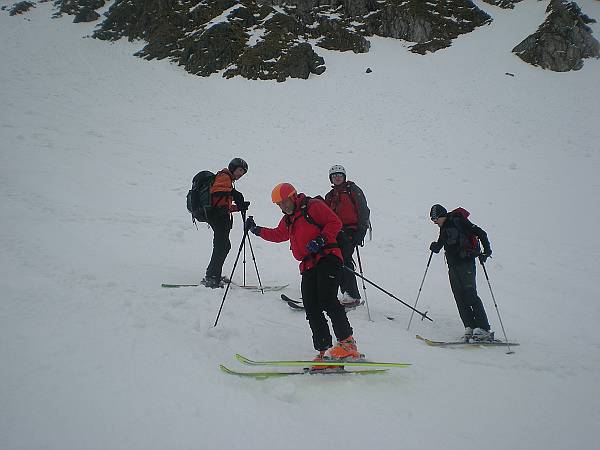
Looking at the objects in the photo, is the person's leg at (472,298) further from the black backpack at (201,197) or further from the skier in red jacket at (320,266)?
the black backpack at (201,197)

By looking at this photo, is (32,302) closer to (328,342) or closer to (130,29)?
(328,342)

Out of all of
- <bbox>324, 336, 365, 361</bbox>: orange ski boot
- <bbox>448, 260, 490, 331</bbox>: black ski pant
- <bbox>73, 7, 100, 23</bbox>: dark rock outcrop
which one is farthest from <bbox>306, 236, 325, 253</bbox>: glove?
<bbox>73, 7, 100, 23</bbox>: dark rock outcrop

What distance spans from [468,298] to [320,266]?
2.68 meters

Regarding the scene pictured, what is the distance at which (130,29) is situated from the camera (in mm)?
35156

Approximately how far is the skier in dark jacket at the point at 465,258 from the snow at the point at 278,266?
580 mm

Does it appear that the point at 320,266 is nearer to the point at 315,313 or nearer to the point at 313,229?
the point at 313,229

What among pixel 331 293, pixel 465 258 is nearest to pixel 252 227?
pixel 331 293

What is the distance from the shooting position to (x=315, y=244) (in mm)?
3732

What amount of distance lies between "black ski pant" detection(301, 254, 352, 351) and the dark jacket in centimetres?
224

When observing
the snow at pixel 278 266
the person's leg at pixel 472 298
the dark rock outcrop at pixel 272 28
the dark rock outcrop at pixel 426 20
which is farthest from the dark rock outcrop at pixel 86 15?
the person's leg at pixel 472 298

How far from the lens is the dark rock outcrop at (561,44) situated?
25.5 meters

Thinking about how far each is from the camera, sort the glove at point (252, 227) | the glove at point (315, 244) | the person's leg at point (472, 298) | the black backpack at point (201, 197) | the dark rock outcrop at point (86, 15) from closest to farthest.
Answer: the glove at point (315, 244) → the glove at point (252, 227) → the person's leg at point (472, 298) → the black backpack at point (201, 197) → the dark rock outcrop at point (86, 15)

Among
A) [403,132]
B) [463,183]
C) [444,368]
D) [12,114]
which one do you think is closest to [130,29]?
[12,114]

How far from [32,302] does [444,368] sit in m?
5.24
